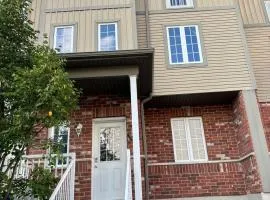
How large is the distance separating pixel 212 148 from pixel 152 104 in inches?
89.0

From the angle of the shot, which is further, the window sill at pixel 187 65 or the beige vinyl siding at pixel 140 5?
the beige vinyl siding at pixel 140 5

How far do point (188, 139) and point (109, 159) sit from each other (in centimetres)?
255

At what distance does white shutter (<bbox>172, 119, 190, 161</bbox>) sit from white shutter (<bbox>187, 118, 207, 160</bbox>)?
0.65 ft

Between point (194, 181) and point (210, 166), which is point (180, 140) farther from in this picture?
point (194, 181)

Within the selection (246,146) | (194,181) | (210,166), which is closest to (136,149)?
(194,181)

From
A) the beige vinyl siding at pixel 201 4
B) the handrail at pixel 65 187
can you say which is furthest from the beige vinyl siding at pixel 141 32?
the handrail at pixel 65 187

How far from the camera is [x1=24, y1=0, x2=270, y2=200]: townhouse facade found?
8570 mm

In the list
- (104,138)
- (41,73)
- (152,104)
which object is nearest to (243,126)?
(152,104)

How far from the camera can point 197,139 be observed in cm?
978

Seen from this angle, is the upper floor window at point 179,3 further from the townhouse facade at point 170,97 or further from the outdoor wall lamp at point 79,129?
the outdoor wall lamp at point 79,129

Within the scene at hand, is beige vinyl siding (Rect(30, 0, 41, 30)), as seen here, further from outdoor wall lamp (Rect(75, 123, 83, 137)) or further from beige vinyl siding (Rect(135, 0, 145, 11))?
outdoor wall lamp (Rect(75, 123, 83, 137))

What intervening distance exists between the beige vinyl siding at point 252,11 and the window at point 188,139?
169 inches

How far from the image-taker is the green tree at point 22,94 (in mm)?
4641

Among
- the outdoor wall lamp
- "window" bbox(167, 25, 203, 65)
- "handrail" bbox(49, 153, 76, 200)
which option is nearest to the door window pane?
the outdoor wall lamp
